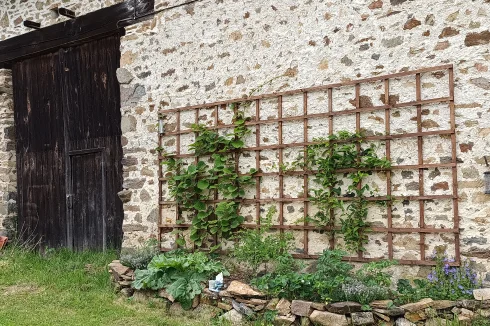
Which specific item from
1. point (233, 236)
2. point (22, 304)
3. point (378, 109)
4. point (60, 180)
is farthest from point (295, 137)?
point (60, 180)

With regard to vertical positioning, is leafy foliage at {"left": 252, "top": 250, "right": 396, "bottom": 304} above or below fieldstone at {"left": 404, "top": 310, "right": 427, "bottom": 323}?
above

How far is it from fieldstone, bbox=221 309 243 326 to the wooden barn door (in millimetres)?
3072

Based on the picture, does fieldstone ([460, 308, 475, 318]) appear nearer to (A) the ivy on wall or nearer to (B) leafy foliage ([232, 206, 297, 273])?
(A) the ivy on wall

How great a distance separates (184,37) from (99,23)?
1.75 metres

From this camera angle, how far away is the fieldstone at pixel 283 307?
4511 millimetres

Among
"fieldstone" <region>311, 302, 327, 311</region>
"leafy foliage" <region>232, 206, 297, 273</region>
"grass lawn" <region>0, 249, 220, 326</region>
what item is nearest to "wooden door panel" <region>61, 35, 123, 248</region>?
"grass lawn" <region>0, 249, 220, 326</region>

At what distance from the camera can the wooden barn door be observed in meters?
7.58

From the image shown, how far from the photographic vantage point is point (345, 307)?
14.0 feet

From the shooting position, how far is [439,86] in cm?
468

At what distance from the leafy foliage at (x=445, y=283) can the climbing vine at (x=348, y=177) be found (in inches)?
25.8

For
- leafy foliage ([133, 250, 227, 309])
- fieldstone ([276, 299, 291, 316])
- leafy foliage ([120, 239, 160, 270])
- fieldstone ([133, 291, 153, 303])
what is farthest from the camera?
leafy foliage ([120, 239, 160, 270])

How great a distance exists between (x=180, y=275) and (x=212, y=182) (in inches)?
46.6

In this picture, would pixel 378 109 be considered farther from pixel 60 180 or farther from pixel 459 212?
pixel 60 180

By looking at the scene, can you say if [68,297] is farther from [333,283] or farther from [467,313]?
[467,313]
